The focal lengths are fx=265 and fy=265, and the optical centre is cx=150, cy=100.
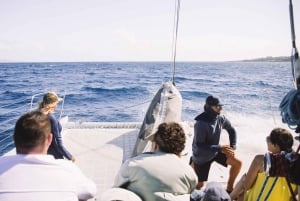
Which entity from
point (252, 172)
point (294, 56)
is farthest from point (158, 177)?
point (294, 56)

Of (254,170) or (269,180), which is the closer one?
(269,180)

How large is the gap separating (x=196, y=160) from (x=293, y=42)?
197 centimetres

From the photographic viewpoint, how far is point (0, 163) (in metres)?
1.42

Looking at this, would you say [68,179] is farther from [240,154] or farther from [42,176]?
[240,154]

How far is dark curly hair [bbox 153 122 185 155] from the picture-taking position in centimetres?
209

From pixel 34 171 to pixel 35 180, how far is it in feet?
0.16

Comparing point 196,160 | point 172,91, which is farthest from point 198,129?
point 172,91

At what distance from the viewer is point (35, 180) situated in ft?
4.55

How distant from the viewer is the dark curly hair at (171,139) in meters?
2.09

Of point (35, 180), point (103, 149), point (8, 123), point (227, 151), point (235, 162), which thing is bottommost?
point (8, 123)

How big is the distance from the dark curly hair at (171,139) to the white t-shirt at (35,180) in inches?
31.1

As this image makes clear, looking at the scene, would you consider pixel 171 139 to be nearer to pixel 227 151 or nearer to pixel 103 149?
pixel 227 151

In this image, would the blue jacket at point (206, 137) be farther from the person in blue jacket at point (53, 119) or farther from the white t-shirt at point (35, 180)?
the white t-shirt at point (35, 180)

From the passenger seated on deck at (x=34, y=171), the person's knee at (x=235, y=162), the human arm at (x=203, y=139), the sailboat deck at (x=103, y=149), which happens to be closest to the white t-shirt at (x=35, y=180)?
the passenger seated on deck at (x=34, y=171)
